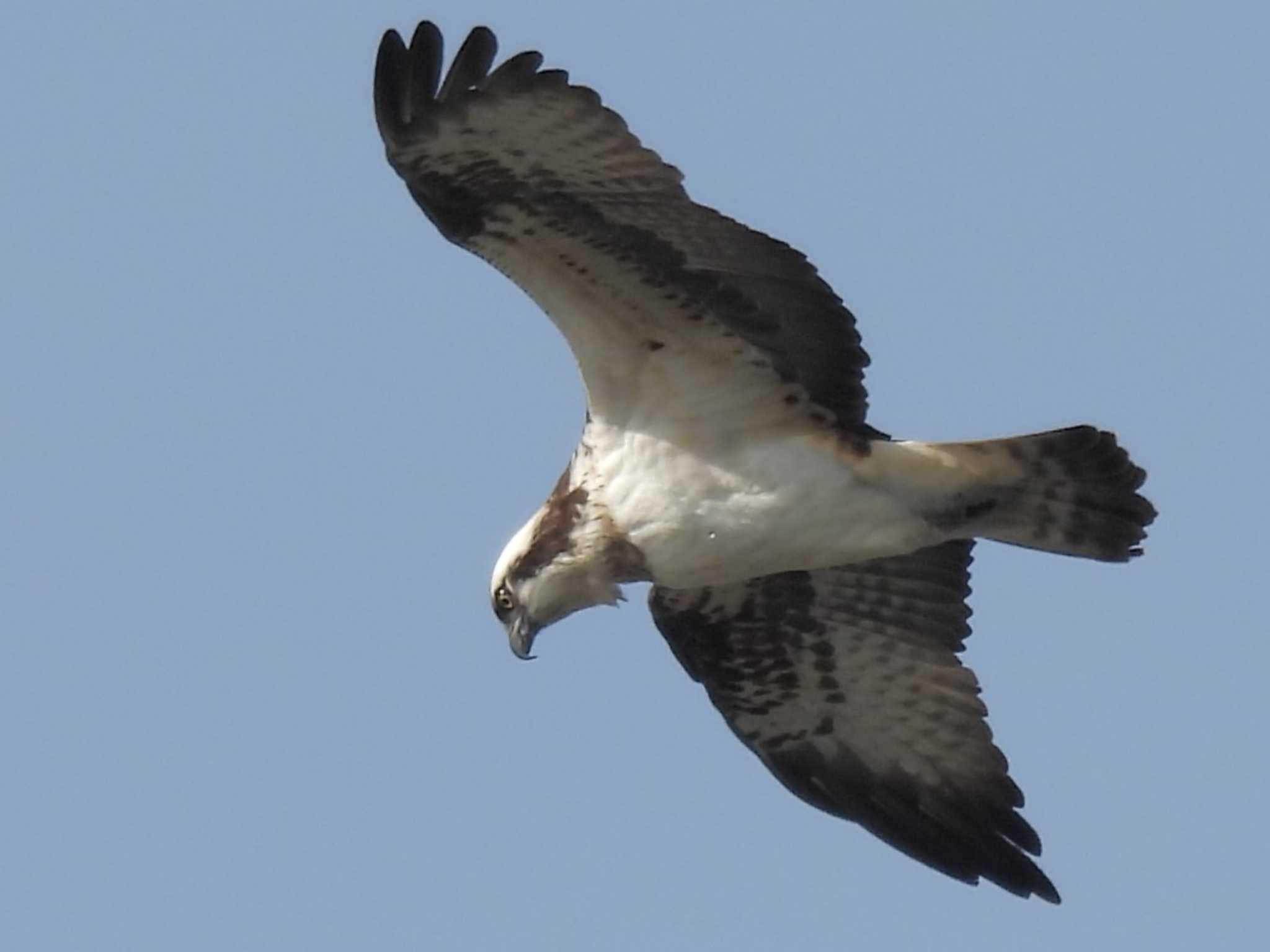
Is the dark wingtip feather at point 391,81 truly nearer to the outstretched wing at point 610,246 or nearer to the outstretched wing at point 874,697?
the outstretched wing at point 610,246

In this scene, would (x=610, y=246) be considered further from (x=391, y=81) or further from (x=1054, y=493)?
(x=1054, y=493)

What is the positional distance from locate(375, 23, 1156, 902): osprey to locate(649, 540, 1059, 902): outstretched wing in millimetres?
11

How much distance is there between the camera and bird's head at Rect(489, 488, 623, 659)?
30.2 feet

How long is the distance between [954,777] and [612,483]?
1.83m

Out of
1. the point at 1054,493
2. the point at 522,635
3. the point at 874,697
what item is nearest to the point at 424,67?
the point at 522,635

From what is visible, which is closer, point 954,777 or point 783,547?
point 783,547

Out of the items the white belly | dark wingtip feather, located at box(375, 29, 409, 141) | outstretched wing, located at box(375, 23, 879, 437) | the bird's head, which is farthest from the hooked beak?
dark wingtip feather, located at box(375, 29, 409, 141)

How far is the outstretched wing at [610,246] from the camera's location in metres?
8.46

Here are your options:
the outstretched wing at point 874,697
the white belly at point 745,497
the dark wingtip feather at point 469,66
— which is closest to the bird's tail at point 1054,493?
the white belly at point 745,497

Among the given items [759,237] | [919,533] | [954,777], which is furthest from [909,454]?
[954,777]

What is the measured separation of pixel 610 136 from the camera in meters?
8.51

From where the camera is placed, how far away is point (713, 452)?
9141 millimetres

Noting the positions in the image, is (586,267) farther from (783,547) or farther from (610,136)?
(783,547)

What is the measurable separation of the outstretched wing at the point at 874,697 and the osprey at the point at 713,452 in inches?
0.4
